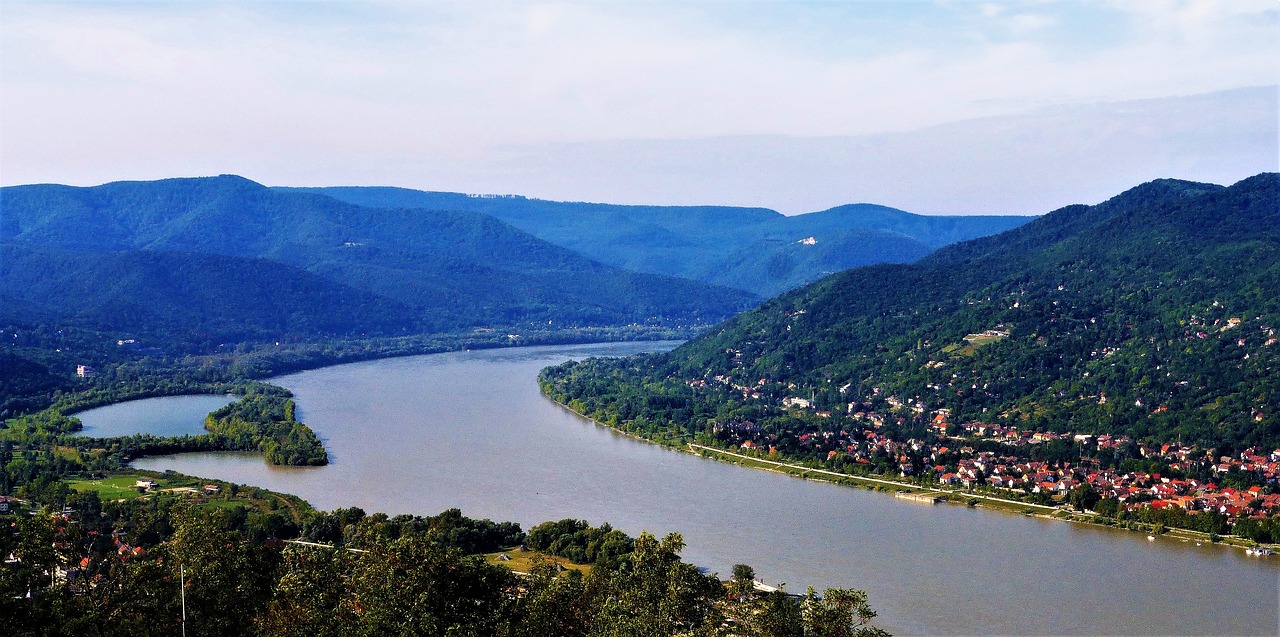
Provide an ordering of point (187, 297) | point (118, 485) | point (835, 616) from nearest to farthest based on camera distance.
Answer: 1. point (835, 616)
2. point (118, 485)
3. point (187, 297)

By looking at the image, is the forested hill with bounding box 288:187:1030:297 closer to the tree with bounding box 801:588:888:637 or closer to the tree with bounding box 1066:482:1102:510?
the tree with bounding box 1066:482:1102:510

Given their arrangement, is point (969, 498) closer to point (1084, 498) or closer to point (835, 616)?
point (1084, 498)

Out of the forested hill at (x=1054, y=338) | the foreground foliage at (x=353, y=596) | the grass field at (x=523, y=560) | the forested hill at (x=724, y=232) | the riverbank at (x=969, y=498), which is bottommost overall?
the grass field at (x=523, y=560)

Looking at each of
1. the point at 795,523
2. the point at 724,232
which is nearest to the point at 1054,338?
the point at 795,523

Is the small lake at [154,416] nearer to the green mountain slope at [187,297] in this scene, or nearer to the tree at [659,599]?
the green mountain slope at [187,297]

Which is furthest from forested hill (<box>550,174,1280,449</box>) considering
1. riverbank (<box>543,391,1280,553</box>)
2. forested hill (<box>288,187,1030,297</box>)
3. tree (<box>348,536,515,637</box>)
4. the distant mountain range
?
forested hill (<box>288,187,1030,297</box>)

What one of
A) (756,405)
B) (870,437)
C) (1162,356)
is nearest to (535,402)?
(756,405)

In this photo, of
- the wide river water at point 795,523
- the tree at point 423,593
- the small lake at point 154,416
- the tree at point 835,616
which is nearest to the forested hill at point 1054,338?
the wide river water at point 795,523
